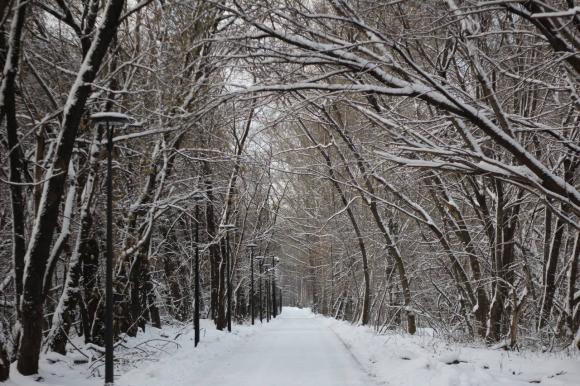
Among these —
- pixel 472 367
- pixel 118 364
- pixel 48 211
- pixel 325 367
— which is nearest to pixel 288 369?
pixel 325 367

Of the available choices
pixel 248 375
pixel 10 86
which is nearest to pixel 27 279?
pixel 10 86

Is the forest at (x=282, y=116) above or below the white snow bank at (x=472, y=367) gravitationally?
above

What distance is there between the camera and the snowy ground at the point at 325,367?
28.2ft

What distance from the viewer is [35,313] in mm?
9164

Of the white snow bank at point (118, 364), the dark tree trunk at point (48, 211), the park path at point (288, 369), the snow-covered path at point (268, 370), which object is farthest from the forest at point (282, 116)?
the park path at point (288, 369)

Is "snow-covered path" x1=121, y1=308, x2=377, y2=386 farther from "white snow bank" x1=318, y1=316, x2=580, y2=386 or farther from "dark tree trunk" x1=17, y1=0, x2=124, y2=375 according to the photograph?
"dark tree trunk" x1=17, y1=0, x2=124, y2=375

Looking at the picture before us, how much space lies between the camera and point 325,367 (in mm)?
13359

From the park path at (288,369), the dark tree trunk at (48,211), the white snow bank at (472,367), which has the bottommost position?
the park path at (288,369)

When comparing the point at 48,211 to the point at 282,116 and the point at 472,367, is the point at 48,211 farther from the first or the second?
the point at 472,367

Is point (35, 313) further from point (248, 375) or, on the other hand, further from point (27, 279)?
point (248, 375)

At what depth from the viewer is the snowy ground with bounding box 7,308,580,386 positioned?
8.59 metres

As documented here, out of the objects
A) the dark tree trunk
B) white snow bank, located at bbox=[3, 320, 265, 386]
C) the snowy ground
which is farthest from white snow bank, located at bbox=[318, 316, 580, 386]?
the dark tree trunk

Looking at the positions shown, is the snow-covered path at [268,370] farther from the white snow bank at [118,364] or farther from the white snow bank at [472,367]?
the white snow bank at [472,367]

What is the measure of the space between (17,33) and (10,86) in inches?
33.6
